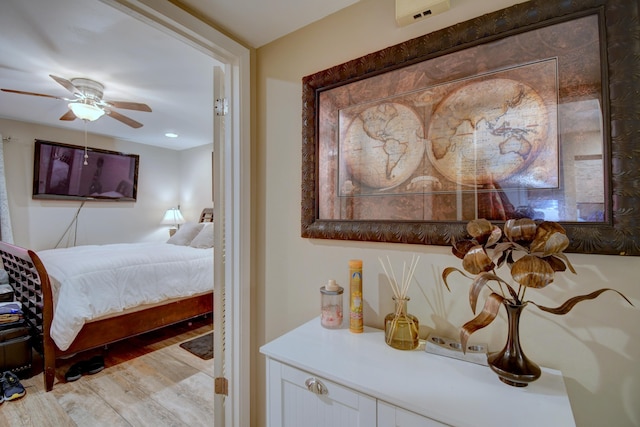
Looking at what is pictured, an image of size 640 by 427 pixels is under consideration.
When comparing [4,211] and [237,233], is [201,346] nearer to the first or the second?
[237,233]

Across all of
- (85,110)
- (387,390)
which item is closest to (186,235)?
(85,110)

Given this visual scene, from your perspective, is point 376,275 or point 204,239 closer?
point 376,275

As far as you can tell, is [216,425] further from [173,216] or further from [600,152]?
[173,216]

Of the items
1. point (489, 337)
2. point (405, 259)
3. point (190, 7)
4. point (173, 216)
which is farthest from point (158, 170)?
point (489, 337)

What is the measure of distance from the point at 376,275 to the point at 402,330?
26 centimetres

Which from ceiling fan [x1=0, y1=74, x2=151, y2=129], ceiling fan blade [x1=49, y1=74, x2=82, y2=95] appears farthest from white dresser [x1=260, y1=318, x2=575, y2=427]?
ceiling fan [x1=0, y1=74, x2=151, y2=129]

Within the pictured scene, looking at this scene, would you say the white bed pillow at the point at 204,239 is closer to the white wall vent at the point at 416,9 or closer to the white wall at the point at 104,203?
the white wall at the point at 104,203

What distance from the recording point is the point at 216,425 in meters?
1.52

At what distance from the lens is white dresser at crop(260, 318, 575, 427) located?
2.15 feet

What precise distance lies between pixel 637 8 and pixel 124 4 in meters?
1.66

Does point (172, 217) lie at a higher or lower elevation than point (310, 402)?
higher

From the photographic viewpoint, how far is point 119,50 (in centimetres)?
192

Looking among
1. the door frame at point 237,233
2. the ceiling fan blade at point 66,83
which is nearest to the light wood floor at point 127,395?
the door frame at point 237,233

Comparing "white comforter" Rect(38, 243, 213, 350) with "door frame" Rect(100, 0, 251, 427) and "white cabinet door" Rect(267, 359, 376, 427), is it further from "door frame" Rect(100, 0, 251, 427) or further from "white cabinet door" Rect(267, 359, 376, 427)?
"white cabinet door" Rect(267, 359, 376, 427)
